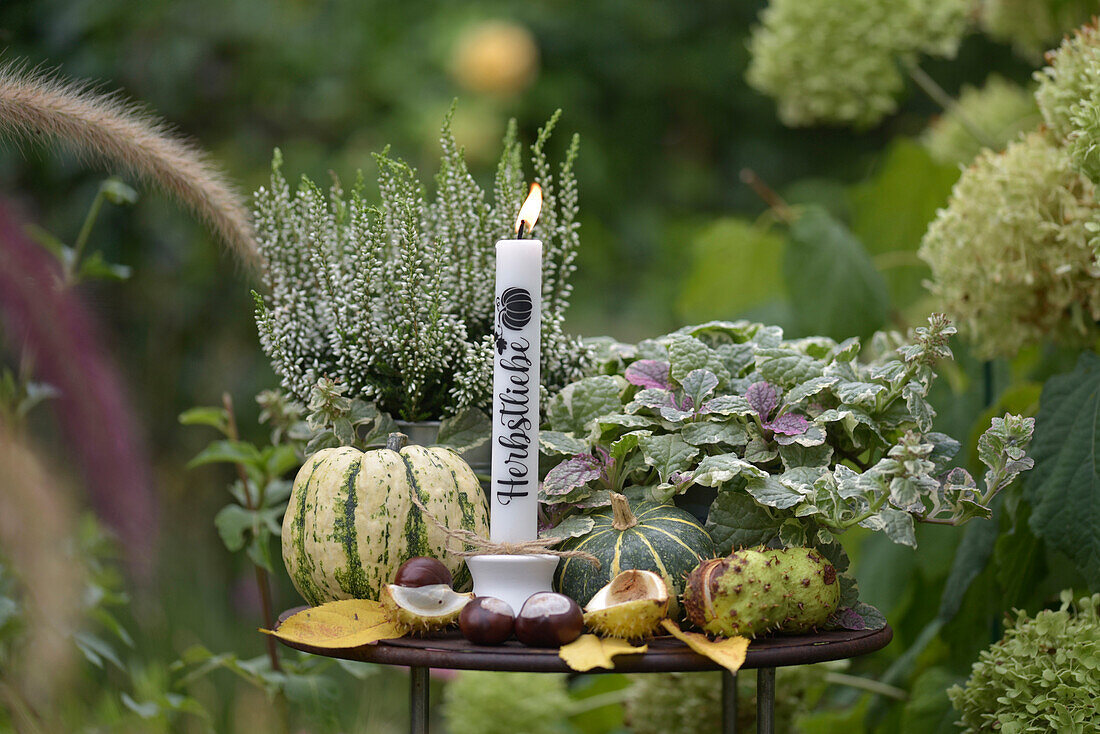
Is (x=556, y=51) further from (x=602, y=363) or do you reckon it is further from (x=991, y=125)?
(x=602, y=363)

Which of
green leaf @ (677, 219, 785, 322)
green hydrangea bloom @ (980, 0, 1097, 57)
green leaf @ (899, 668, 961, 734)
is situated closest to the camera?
green leaf @ (899, 668, 961, 734)

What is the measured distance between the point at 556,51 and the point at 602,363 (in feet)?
5.53

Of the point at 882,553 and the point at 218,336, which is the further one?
the point at 218,336

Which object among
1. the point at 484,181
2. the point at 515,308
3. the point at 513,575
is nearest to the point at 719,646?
the point at 513,575

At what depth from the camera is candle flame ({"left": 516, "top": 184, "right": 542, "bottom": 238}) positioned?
62 cm

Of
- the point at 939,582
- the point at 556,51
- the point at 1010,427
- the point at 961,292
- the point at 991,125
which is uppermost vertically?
the point at 556,51

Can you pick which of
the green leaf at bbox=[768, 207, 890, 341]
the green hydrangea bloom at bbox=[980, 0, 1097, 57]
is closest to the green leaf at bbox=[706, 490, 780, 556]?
the green leaf at bbox=[768, 207, 890, 341]

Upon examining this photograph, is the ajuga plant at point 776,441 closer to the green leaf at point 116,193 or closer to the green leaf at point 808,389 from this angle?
the green leaf at point 808,389

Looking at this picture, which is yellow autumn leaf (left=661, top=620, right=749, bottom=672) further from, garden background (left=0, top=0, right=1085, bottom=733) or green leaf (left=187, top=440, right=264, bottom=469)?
green leaf (left=187, top=440, right=264, bottom=469)

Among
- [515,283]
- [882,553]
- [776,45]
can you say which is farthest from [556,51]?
Result: [515,283]

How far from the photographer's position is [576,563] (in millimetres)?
636

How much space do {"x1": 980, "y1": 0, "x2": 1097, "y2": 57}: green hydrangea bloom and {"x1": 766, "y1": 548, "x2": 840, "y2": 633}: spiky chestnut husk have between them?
0.79m

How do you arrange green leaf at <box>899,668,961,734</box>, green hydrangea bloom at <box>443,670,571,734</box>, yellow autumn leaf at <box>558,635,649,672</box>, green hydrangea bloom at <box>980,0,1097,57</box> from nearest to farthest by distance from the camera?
yellow autumn leaf at <box>558,635,649,672</box> → green leaf at <box>899,668,961,734</box> → green hydrangea bloom at <box>980,0,1097,57</box> → green hydrangea bloom at <box>443,670,571,734</box>

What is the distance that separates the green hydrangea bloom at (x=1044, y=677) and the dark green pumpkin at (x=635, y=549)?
27 centimetres
